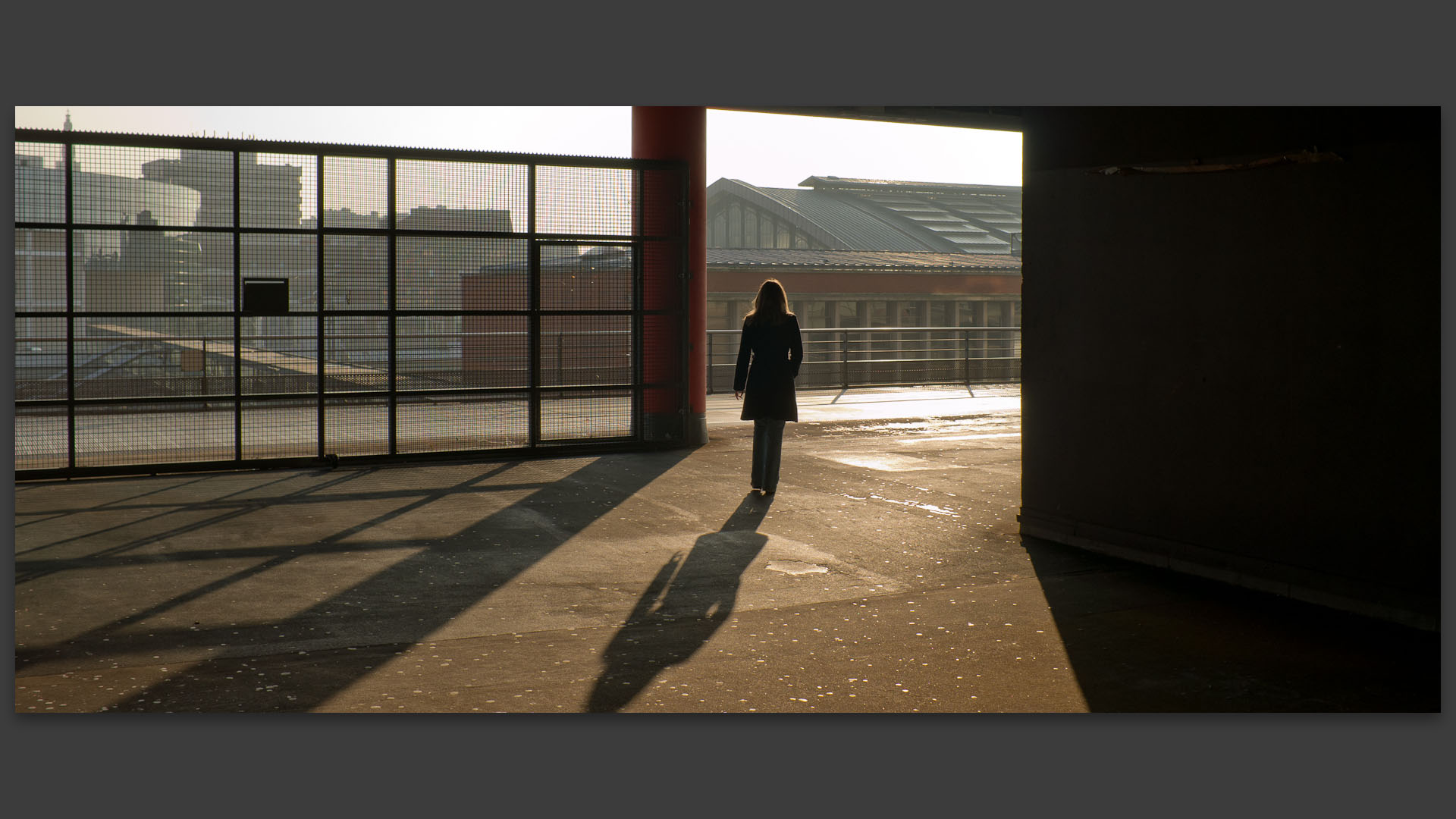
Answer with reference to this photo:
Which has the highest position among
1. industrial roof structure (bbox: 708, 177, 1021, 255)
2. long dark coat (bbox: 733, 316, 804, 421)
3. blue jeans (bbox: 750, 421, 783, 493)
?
industrial roof structure (bbox: 708, 177, 1021, 255)

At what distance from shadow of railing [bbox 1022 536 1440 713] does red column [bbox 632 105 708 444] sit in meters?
5.95

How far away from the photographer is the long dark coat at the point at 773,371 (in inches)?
349

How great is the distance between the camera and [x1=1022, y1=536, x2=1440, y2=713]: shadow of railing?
14.8ft

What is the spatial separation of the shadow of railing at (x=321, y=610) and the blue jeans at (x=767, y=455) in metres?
1.01

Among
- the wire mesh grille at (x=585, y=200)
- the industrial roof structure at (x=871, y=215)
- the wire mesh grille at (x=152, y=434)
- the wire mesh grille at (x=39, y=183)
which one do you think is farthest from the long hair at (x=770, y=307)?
the industrial roof structure at (x=871, y=215)

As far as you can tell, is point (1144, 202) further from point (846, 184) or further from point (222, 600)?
point (846, 184)

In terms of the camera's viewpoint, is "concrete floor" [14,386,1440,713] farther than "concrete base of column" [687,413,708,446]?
No

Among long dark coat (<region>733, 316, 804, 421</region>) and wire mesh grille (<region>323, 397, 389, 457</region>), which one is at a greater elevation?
long dark coat (<region>733, 316, 804, 421</region>)

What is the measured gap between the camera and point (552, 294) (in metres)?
11.4

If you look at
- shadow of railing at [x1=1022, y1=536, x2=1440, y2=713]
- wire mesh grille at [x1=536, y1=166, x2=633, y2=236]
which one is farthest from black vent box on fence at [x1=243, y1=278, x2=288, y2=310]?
shadow of railing at [x1=1022, y1=536, x2=1440, y2=713]

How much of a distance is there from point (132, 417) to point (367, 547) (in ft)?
13.0

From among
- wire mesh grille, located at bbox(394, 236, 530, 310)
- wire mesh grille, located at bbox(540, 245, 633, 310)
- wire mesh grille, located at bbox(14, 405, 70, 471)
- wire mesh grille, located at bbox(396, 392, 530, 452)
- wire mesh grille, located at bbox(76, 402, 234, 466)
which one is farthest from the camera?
wire mesh grille, located at bbox(540, 245, 633, 310)

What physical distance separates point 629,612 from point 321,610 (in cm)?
139

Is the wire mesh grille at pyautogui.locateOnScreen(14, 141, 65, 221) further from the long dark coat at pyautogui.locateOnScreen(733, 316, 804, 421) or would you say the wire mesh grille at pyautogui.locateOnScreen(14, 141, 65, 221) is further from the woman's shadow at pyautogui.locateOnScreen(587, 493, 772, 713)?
the woman's shadow at pyautogui.locateOnScreen(587, 493, 772, 713)
